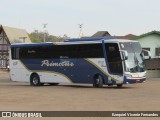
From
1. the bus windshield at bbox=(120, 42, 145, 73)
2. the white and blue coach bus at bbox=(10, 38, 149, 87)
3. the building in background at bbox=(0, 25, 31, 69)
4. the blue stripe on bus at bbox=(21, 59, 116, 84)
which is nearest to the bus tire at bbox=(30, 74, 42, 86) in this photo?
the white and blue coach bus at bbox=(10, 38, 149, 87)

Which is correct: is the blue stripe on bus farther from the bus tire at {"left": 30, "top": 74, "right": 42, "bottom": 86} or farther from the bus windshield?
the bus windshield

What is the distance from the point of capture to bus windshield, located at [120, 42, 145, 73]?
2842cm

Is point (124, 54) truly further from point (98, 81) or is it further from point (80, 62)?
point (80, 62)

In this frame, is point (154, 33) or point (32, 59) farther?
point (154, 33)

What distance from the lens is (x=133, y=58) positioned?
94.1 feet

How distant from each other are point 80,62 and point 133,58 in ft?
11.9

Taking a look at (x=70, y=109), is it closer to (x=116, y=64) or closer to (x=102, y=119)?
(x=102, y=119)

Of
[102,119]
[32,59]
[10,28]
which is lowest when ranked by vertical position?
[102,119]

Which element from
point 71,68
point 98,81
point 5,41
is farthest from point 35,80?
point 5,41

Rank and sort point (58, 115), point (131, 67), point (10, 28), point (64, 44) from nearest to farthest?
1. point (58, 115)
2. point (131, 67)
3. point (64, 44)
4. point (10, 28)

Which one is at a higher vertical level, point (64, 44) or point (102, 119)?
point (64, 44)

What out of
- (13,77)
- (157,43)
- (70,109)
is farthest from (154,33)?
(70,109)

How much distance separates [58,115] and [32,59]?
63.8 ft

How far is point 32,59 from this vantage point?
1310 inches
